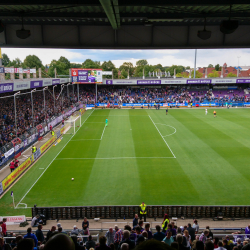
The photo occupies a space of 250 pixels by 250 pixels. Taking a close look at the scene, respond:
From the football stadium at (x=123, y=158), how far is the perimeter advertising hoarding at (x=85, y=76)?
1271cm

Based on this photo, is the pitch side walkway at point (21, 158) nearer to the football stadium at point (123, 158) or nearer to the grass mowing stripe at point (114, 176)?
the football stadium at point (123, 158)

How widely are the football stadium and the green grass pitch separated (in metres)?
0.11

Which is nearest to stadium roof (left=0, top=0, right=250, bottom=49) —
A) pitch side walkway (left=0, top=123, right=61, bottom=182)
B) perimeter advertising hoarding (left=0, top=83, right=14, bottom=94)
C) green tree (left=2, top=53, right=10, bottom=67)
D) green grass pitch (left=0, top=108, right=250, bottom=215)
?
green grass pitch (left=0, top=108, right=250, bottom=215)

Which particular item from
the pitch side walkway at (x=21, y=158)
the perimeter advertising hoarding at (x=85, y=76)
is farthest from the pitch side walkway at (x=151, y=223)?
the perimeter advertising hoarding at (x=85, y=76)

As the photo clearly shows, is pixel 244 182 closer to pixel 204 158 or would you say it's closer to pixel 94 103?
pixel 204 158

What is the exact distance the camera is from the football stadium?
866 centimetres

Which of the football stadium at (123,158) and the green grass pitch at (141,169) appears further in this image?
the green grass pitch at (141,169)

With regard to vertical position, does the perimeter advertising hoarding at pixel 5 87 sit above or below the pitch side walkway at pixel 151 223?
above

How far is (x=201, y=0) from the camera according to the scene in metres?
7.98

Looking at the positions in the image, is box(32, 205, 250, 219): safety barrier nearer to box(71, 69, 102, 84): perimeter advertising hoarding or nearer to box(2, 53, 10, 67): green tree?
box(71, 69, 102, 84): perimeter advertising hoarding

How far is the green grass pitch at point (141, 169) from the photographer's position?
17125mm

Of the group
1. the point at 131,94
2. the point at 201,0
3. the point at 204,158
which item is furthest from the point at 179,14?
the point at 131,94

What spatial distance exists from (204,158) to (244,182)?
549 cm

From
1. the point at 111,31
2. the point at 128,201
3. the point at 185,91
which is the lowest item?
the point at 128,201
